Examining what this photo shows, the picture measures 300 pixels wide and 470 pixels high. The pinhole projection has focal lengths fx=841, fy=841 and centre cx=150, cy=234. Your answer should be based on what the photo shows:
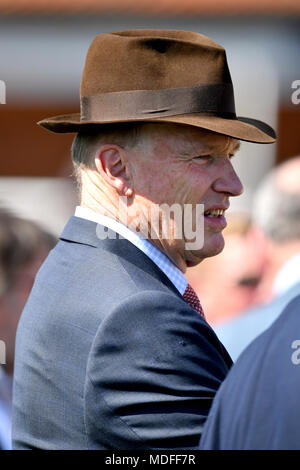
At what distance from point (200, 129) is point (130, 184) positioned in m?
0.22

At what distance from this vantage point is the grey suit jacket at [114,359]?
1.71 meters

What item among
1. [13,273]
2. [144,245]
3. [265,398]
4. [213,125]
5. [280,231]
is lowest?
[13,273]

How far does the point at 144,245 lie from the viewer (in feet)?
6.57

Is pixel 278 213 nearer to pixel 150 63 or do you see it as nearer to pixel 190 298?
pixel 190 298

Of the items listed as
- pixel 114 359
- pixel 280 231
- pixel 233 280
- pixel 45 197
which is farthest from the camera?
pixel 45 197

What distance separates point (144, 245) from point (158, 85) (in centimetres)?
39

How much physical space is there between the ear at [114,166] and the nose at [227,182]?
226 mm

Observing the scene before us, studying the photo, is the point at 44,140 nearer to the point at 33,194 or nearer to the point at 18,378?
the point at 33,194

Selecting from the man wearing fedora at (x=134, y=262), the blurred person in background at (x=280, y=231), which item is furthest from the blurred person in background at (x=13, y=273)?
the man wearing fedora at (x=134, y=262)

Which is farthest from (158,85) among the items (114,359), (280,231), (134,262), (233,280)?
(233,280)

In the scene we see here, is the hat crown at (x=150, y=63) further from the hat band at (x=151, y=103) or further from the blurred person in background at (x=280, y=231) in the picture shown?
the blurred person in background at (x=280, y=231)

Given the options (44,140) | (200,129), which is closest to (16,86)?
(44,140)

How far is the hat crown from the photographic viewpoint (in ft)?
6.73

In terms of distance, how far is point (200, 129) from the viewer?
210 centimetres
